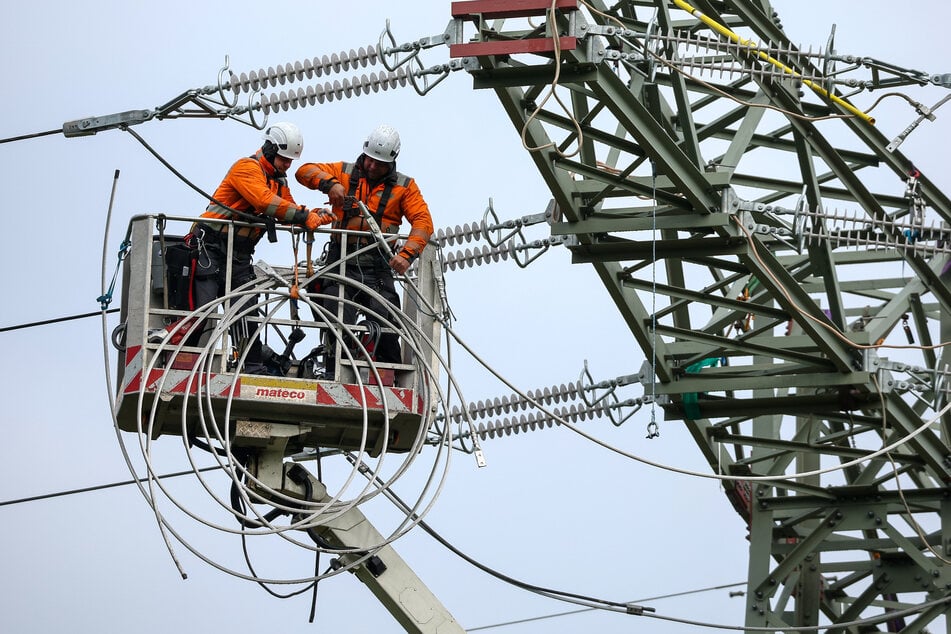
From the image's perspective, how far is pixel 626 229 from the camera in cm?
1844

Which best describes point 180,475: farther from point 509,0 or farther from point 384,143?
point 509,0

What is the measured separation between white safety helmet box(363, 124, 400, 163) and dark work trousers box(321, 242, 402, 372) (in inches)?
36.7

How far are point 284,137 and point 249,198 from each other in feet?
2.86

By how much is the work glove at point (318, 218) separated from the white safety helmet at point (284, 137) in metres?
0.92

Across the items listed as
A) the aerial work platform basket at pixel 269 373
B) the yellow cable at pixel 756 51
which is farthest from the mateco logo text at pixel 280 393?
the yellow cable at pixel 756 51

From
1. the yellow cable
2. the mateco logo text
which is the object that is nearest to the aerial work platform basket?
the mateco logo text

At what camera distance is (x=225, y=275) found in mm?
17344

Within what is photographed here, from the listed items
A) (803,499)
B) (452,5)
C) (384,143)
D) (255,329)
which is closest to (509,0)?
(452,5)

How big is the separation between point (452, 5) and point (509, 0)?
1.66 ft

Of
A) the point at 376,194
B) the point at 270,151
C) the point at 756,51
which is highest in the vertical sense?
the point at 756,51

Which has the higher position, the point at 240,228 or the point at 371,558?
the point at 240,228

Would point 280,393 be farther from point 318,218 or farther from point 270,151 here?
point 270,151

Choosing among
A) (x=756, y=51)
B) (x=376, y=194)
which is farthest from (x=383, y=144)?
(x=756, y=51)

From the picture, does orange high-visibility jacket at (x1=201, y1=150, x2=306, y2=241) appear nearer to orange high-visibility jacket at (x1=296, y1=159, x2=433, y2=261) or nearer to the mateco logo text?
orange high-visibility jacket at (x1=296, y1=159, x2=433, y2=261)
